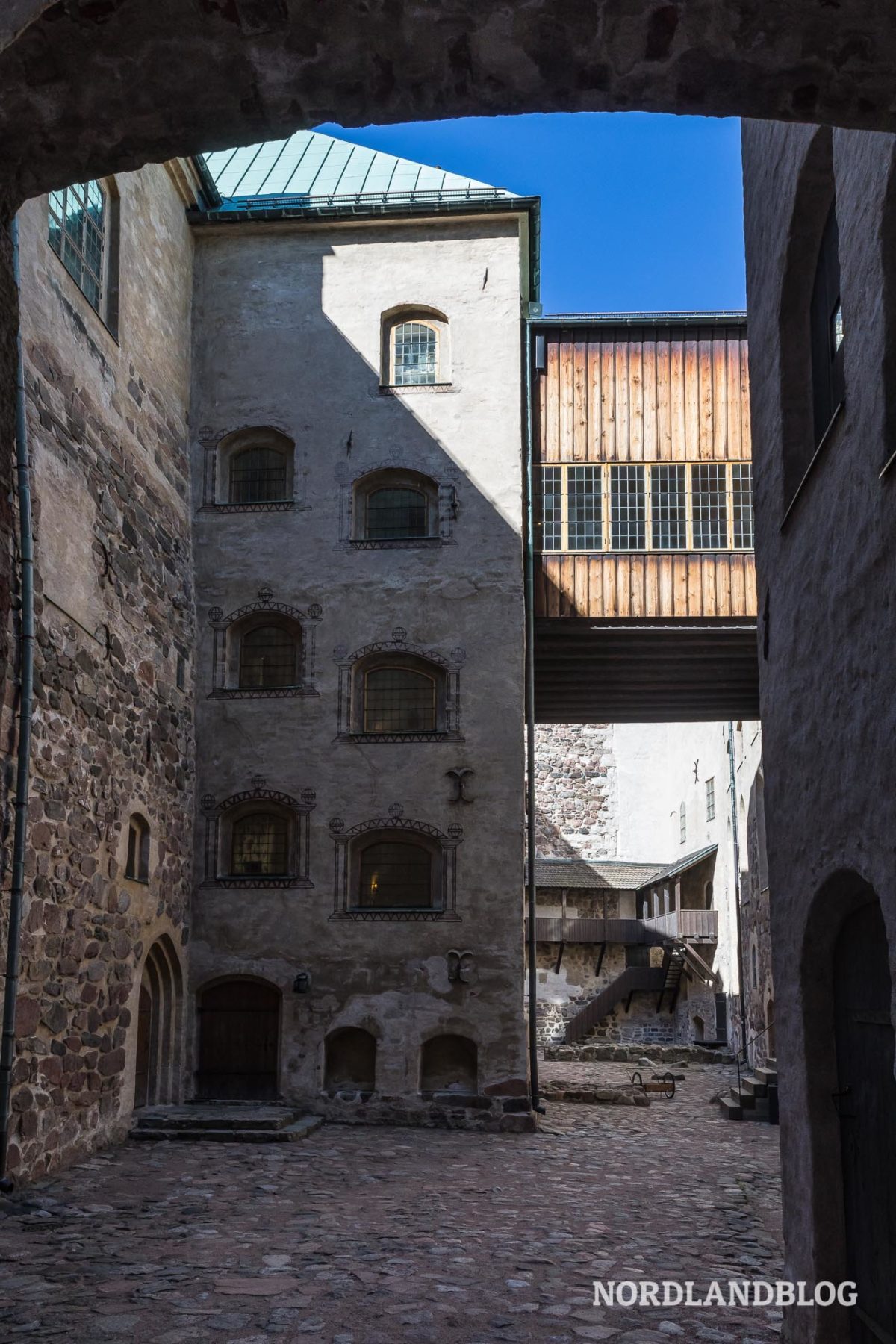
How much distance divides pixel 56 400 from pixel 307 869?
6.52 metres

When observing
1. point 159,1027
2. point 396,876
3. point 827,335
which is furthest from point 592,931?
point 827,335

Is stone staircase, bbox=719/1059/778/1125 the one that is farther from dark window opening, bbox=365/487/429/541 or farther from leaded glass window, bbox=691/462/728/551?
dark window opening, bbox=365/487/429/541

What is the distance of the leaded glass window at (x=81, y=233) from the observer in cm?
1257

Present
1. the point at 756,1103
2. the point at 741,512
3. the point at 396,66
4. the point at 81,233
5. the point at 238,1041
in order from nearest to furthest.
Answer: the point at 396,66
the point at 81,233
the point at 238,1041
the point at 756,1103
the point at 741,512

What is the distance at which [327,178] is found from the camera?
1892cm

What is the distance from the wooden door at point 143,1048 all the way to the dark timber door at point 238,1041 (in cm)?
90

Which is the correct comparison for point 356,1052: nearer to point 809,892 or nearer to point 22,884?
point 22,884

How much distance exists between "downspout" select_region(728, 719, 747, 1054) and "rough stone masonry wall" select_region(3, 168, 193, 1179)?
1244cm

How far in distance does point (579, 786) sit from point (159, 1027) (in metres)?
23.9

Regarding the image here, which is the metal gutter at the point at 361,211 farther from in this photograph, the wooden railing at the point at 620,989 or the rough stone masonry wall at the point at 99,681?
the wooden railing at the point at 620,989

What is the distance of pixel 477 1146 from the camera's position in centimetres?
1349

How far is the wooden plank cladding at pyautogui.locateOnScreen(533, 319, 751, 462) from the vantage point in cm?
1702

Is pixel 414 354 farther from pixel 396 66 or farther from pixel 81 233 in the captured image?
pixel 396 66

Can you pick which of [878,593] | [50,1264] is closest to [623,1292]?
[50,1264]
